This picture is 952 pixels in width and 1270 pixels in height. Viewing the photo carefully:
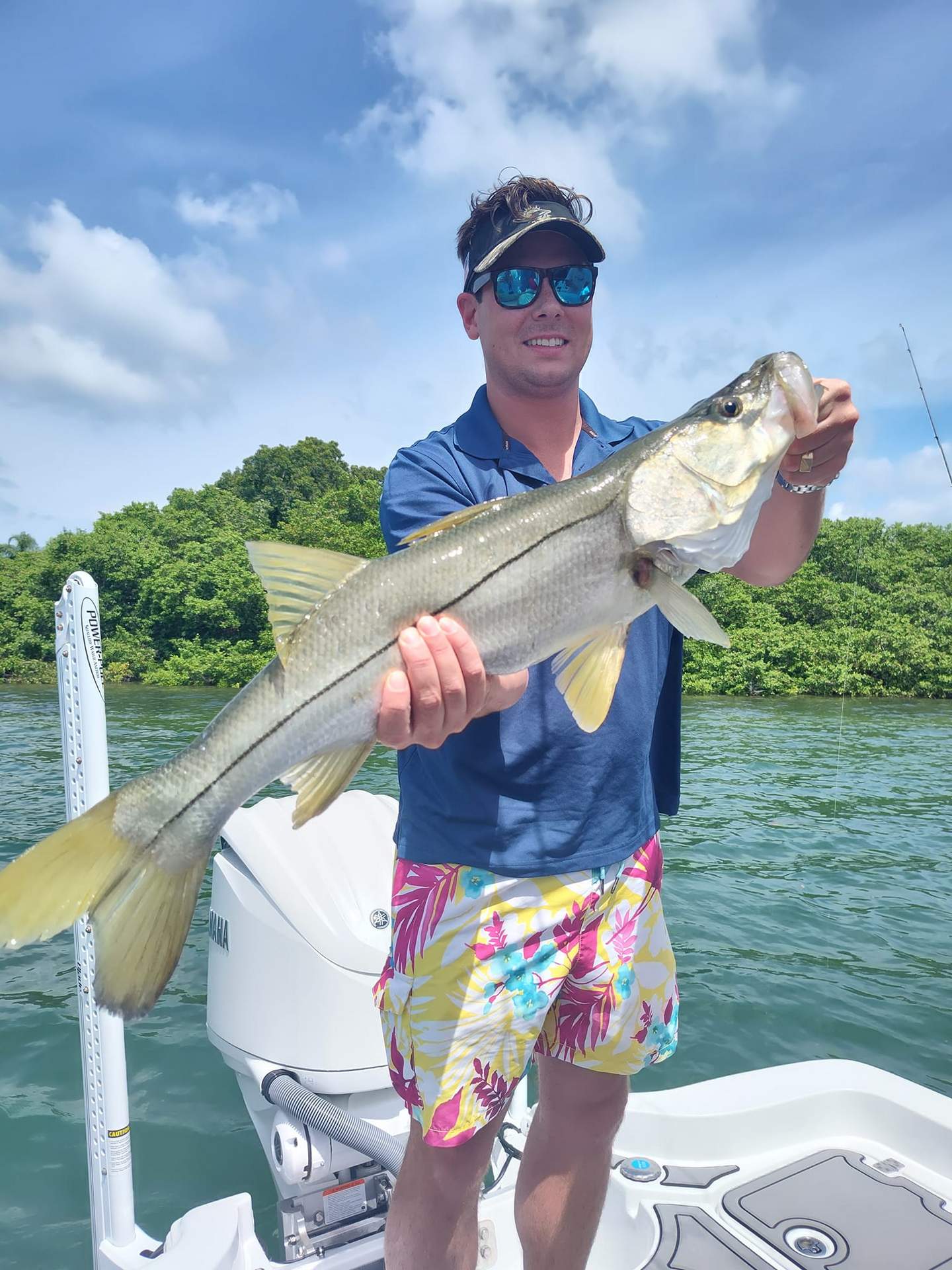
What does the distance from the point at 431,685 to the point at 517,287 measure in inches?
50.4

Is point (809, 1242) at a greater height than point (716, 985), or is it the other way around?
point (809, 1242)

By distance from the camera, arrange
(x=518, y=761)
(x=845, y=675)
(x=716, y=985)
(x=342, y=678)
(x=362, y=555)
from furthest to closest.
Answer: (x=845, y=675) < (x=362, y=555) < (x=716, y=985) < (x=518, y=761) < (x=342, y=678)

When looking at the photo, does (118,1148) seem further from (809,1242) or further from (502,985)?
(809,1242)

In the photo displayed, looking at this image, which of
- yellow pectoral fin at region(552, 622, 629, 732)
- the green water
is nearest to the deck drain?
yellow pectoral fin at region(552, 622, 629, 732)

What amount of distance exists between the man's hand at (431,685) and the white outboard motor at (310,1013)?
1444 mm

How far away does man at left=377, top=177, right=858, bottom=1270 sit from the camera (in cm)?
206

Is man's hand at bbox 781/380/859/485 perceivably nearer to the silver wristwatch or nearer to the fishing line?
the silver wristwatch

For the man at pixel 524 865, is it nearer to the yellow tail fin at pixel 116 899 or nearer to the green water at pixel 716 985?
the yellow tail fin at pixel 116 899

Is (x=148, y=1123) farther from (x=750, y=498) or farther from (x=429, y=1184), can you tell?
(x=750, y=498)

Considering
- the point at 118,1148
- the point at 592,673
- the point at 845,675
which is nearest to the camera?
the point at 592,673

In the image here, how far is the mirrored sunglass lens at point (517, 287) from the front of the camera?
8.07ft

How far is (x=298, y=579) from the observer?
1.98 metres

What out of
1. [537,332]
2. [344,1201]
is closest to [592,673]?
[537,332]

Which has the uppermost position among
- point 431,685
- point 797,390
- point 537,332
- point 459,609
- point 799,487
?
point 537,332
